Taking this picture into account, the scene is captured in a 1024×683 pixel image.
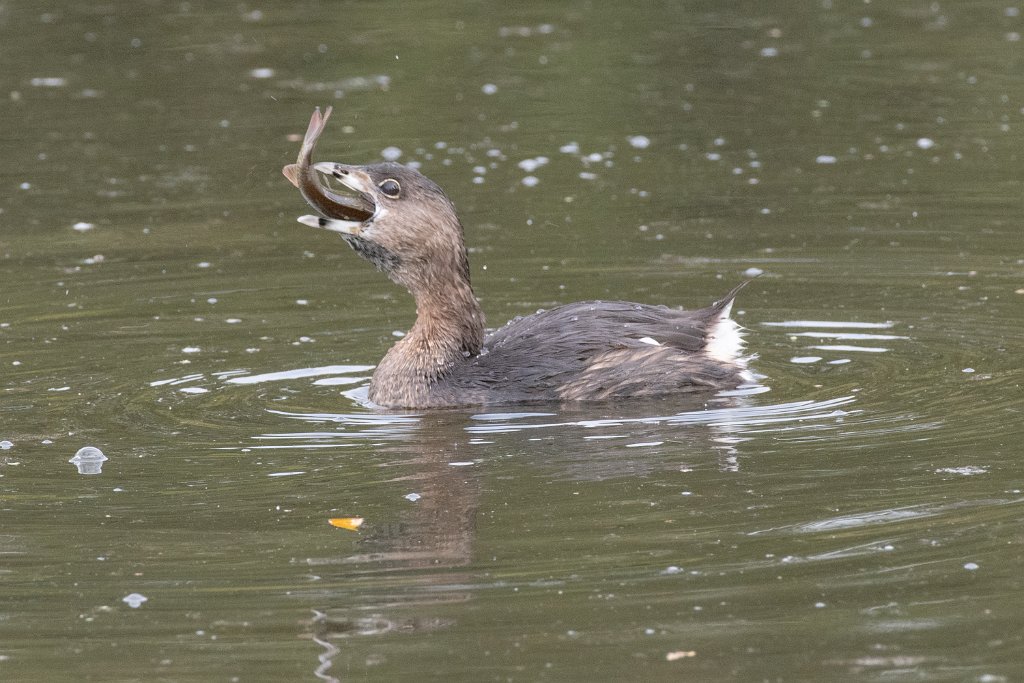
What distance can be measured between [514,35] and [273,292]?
394 inches

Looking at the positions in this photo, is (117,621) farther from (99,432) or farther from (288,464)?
(99,432)

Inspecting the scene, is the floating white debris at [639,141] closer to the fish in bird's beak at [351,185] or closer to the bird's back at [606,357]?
the bird's back at [606,357]

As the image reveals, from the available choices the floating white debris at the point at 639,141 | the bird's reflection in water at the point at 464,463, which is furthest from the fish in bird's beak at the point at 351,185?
the floating white debris at the point at 639,141

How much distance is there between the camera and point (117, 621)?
21.1 ft

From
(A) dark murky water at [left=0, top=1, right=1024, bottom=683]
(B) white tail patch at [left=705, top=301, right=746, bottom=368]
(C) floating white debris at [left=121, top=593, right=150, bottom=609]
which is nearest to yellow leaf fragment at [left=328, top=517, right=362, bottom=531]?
(A) dark murky water at [left=0, top=1, right=1024, bottom=683]

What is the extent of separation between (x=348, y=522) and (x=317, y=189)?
9.39 feet

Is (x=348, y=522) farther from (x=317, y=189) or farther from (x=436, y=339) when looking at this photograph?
(x=317, y=189)

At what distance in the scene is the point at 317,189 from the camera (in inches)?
388

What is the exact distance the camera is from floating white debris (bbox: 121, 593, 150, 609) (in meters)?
6.59

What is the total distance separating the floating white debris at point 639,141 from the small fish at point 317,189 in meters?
6.64

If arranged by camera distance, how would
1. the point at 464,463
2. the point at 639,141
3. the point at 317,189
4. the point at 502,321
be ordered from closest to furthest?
1. the point at 464,463
2. the point at 317,189
3. the point at 502,321
4. the point at 639,141

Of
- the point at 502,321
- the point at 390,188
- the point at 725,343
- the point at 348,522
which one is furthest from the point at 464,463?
the point at 502,321

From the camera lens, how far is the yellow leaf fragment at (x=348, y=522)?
294 inches

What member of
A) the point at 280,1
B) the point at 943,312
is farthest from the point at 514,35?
the point at 943,312
